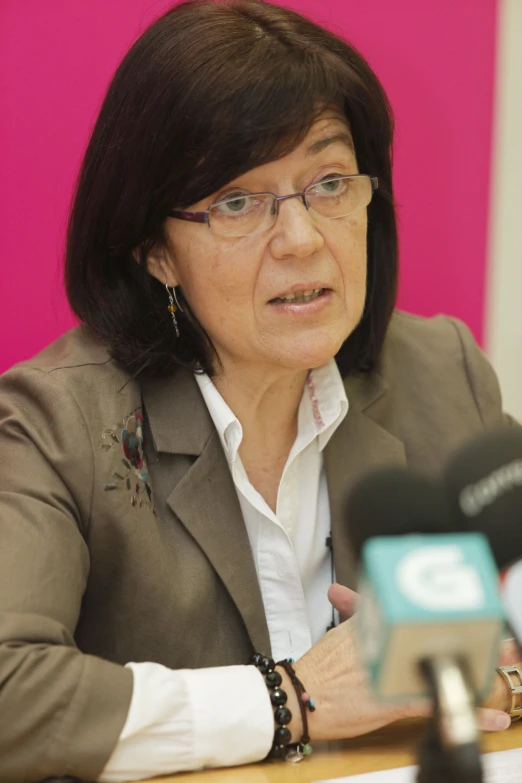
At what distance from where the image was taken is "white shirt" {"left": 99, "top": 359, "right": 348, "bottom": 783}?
3.92 feet

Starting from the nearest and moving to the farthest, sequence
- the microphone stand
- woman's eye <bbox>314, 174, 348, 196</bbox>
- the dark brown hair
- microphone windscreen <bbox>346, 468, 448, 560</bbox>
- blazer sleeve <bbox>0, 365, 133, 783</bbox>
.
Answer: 1. the microphone stand
2. microphone windscreen <bbox>346, 468, 448, 560</bbox>
3. blazer sleeve <bbox>0, 365, 133, 783</bbox>
4. the dark brown hair
5. woman's eye <bbox>314, 174, 348, 196</bbox>

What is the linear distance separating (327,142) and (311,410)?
0.48 metres

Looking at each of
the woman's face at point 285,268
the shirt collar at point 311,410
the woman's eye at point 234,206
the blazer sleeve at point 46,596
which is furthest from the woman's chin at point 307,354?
the blazer sleeve at point 46,596

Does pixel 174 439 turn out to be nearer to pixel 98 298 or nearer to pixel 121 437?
pixel 121 437

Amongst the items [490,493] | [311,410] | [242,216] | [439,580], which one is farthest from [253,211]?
[439,580]

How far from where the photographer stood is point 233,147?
58.6 inches

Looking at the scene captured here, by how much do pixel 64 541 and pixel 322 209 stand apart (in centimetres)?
69

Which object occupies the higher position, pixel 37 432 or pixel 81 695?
pixel 37 432

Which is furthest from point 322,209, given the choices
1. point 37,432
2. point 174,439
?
point 37,432

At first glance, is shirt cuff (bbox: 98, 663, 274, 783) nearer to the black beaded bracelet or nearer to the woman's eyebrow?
the black beaded bracelet

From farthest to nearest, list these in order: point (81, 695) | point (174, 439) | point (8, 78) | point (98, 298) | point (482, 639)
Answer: point (8, 78) < point (98, 298) < point (174, 439) < point (81, 695) < point (482, 639)

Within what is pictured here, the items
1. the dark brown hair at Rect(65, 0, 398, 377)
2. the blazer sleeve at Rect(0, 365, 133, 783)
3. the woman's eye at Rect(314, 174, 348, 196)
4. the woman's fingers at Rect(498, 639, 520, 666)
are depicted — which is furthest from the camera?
the woman's eye at Rect(314, 174, 348, 196)

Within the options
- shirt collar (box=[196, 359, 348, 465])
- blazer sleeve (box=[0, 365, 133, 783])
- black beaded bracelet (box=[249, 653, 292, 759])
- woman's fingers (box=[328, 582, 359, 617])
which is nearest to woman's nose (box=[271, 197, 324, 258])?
shirt collar (box=[196, 359, 348, 465])

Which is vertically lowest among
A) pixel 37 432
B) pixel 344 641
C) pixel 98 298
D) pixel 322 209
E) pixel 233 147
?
pixel 344 641
